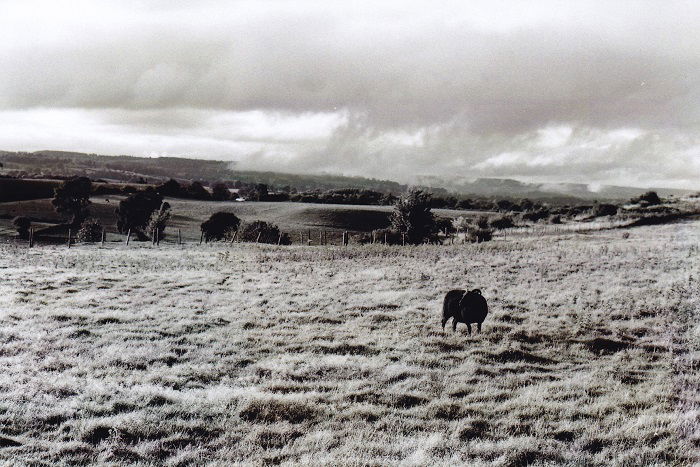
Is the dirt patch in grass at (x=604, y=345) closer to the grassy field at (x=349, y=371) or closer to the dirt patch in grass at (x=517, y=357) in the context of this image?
the grassy field at (x=349, y=371)

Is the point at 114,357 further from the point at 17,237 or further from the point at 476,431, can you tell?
the point at 17,237

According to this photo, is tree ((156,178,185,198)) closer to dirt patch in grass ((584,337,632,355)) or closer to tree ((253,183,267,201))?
tree ((253,183,267,201))

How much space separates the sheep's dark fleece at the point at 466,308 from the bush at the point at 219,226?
2281 inches

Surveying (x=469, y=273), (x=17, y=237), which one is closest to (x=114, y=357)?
(x=469, y=273)

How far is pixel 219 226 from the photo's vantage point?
7200 cm

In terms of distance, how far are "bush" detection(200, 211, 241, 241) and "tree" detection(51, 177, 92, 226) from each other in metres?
24.4

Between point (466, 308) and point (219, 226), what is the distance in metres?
62.2

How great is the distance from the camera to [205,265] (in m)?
29.3

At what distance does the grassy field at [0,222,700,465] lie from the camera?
736 centimetres

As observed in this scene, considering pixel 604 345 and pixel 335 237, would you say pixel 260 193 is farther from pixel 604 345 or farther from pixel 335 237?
pixel 604 345

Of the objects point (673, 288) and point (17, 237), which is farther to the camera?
point (17, 237)

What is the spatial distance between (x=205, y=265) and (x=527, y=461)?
24.6 meters

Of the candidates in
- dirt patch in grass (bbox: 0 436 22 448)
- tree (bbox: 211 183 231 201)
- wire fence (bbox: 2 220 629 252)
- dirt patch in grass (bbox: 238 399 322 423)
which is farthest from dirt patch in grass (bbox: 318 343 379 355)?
tree (bbox: 211 183 231 201)

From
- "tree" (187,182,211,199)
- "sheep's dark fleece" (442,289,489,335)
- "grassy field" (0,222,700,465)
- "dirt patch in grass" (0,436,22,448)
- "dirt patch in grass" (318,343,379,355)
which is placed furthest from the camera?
"tree" (187,182,211,199)
